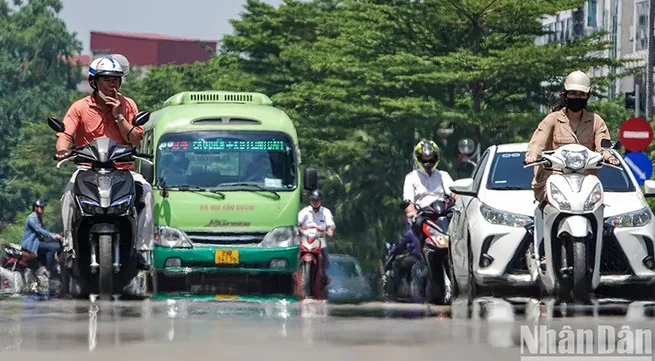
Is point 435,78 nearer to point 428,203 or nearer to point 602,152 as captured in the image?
point 428,203

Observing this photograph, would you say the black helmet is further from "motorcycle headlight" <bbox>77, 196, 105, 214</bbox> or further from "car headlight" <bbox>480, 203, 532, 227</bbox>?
"motorcycle headlight" <bbox>77, 196, 105, 214</bbox>

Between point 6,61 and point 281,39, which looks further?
point 6,61

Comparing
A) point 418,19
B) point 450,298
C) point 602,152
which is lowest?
point 450,298

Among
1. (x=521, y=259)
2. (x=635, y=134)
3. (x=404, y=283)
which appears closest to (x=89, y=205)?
(x=521, y=259)

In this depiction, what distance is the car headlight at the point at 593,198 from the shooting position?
1454cm

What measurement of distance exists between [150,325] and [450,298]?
631cm

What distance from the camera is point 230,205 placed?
2184cm

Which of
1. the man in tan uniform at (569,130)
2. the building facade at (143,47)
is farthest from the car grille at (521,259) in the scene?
the building facade at (143,47)

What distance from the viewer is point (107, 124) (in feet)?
52.3

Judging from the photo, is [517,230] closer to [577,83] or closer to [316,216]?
[577,83]

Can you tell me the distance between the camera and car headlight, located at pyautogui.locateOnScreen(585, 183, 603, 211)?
1454 centimetres

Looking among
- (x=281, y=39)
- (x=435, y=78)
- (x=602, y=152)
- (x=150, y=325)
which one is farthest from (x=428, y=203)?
(x=281, y=39)

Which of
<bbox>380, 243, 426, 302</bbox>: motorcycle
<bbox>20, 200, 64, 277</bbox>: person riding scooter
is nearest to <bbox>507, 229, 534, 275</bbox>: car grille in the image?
<bbox>380, 243, 426, 302</bbox>: motorcycle

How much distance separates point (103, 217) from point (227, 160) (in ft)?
23.3
